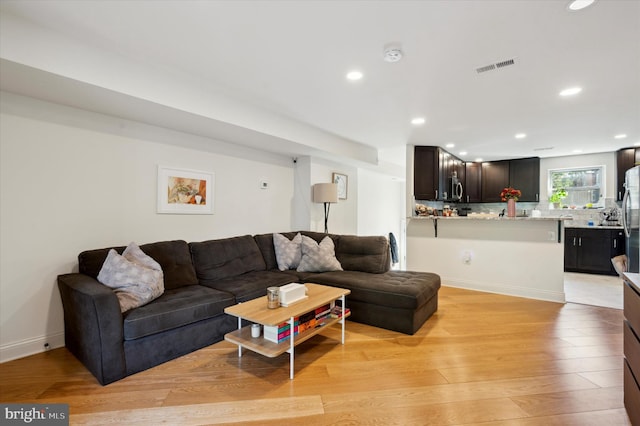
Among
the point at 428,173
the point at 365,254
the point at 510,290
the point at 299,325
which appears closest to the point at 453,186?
the point at 428,173

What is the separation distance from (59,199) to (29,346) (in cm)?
125

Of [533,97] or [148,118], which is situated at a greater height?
[533,97]

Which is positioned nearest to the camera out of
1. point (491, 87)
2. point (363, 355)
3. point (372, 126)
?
point (363, 355)

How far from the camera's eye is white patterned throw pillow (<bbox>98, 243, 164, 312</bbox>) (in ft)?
7.27

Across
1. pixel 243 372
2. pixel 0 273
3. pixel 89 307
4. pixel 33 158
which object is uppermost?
pixel 33 158

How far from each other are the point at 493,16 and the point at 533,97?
1680 millimetres

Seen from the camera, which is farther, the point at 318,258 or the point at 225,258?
the point at 318,258

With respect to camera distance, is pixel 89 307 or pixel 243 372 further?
pixel 243 372

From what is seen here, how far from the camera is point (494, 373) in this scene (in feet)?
6.91

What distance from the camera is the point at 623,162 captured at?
5250 mm

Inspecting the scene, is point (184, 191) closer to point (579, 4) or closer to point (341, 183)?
point (341, 183)

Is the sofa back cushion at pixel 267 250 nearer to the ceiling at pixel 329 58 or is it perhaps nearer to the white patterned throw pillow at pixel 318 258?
the white patterned throw pillow at pixel 318 258

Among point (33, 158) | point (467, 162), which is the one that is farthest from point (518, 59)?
point (467, 162)

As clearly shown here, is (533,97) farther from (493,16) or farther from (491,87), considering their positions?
(493,16)
